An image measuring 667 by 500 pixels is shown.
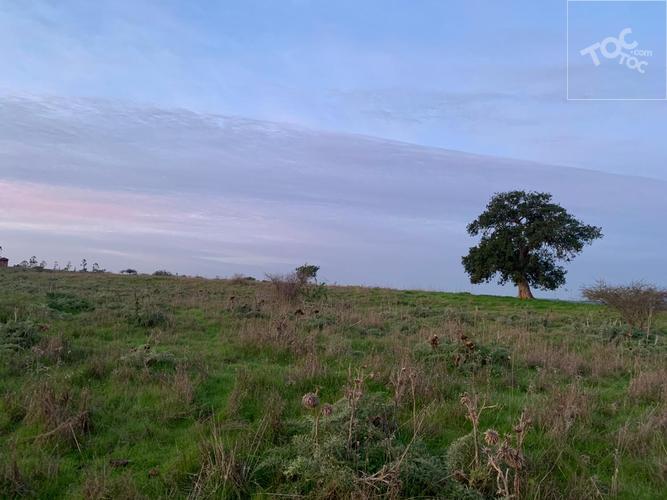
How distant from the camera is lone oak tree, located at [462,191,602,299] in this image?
3391 centimetres

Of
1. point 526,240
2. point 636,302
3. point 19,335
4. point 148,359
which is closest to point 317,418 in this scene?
point 148,359

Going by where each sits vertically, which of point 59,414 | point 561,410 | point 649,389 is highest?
point 649,389

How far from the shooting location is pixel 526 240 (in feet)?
113

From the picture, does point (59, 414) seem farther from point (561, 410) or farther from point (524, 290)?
point (524, 290)

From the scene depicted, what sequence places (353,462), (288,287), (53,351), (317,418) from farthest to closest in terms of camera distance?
(288,287)
(53,351)
(317,418)
(353,462)

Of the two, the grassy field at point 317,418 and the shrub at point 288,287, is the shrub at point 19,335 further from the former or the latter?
the shrub at point 288,287

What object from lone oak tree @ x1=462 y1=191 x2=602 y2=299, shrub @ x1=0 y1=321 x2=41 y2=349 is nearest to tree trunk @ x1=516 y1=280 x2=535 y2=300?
lone oak tree @ x1=462 y1=191 x2=602 y2=299

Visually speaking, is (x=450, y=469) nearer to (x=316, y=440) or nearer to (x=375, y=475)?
(x=375, y=475)

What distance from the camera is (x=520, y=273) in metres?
34.8

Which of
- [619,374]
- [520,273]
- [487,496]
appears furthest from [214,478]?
[520,273]

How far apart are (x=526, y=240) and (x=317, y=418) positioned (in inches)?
1299

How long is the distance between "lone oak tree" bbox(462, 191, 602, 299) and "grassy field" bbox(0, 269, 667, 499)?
84.5ft

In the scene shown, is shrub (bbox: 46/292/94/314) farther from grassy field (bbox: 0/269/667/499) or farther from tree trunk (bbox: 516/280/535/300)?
tree trunk (bbox: 516/280/535/300)

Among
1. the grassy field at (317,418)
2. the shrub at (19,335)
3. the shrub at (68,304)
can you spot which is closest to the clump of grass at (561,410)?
the grassy field at (317,418)
